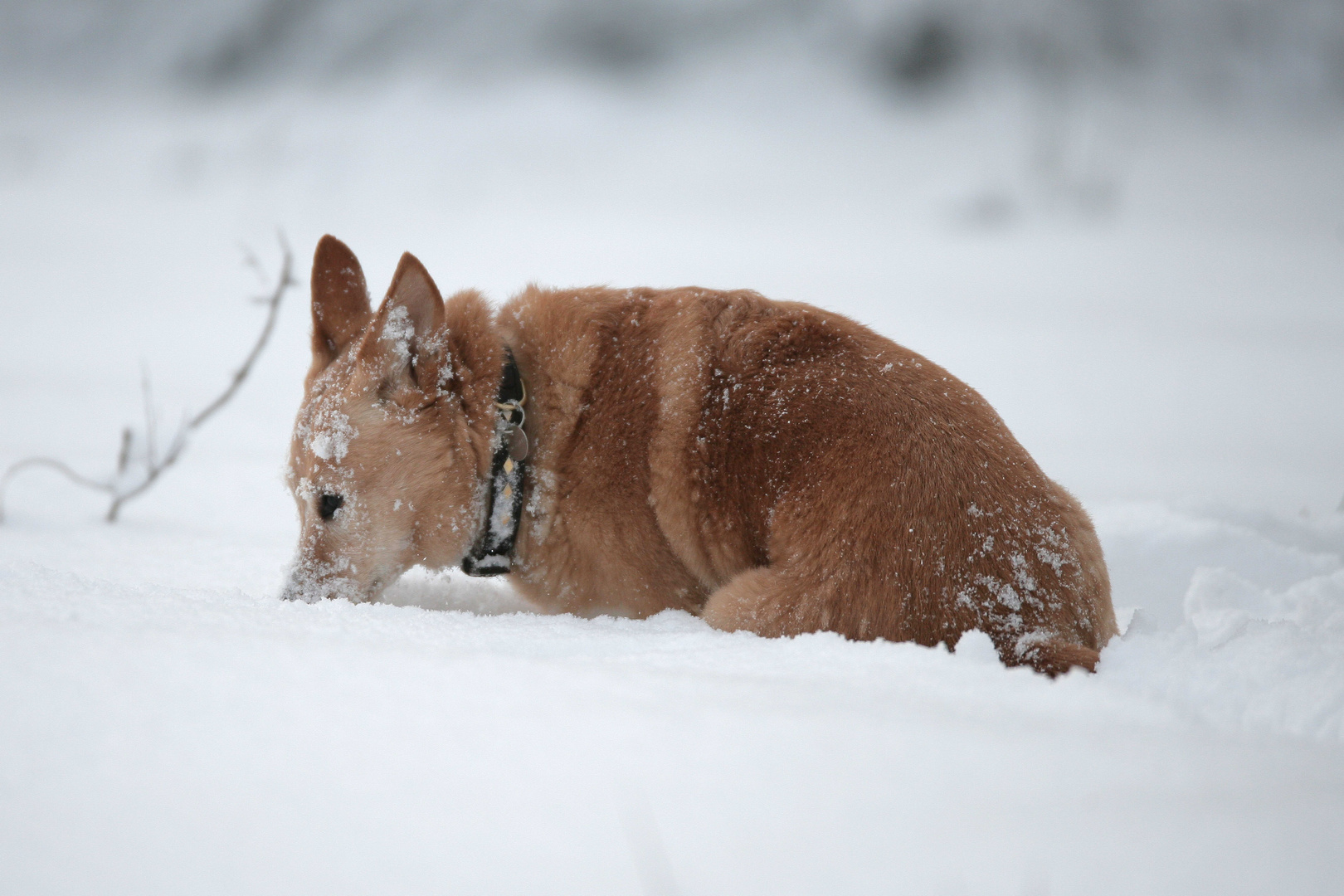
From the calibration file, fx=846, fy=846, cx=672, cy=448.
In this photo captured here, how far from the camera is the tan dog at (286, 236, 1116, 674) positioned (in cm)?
207

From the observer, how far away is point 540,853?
1044 millimetres

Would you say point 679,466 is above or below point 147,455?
above

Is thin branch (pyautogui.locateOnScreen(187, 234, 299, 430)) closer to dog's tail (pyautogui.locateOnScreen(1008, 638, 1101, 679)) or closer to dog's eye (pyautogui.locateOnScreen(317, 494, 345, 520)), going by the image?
dog's eye (pyautogui.locateOnScreen(317, 494, 345, 520))

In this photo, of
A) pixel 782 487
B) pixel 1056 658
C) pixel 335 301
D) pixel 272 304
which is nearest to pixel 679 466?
pixel 782 487

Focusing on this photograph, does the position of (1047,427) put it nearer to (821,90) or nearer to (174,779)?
(174,779)

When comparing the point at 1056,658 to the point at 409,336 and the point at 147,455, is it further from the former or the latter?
the point at 147,455

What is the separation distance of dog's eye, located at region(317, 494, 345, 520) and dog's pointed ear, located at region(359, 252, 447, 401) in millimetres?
361

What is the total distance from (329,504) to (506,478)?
0.54 meters

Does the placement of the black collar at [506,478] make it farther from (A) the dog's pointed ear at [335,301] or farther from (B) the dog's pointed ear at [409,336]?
(A) the dog's pointed ear at [335,301]

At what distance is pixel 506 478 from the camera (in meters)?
2.56

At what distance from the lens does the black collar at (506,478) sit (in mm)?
2551

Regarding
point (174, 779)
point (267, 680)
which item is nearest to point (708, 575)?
point (267, 680)

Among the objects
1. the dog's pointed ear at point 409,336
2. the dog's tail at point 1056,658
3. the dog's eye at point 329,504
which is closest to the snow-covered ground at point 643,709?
the dog's tail at point 1056,658

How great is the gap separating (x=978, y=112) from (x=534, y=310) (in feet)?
92.6
